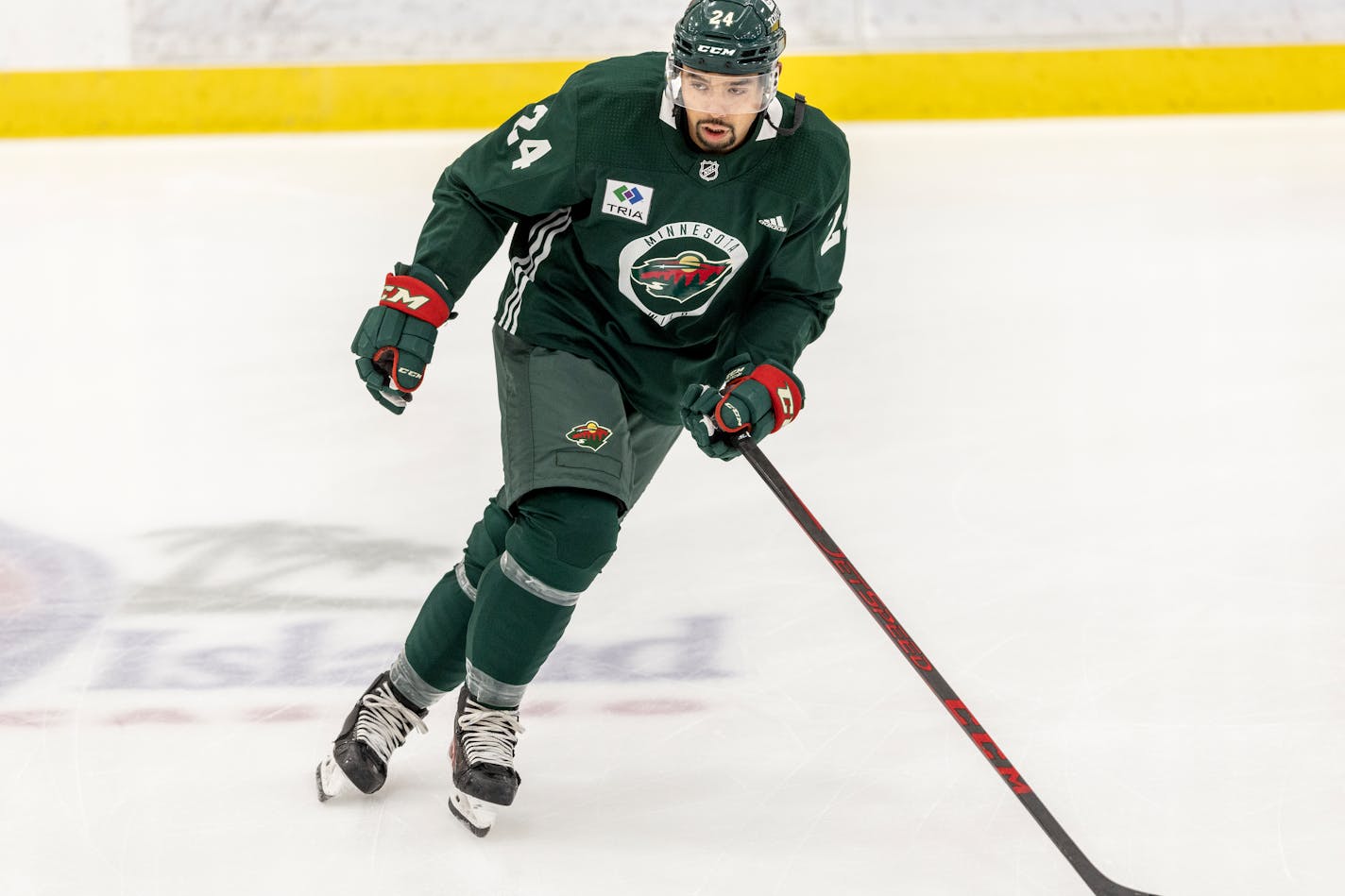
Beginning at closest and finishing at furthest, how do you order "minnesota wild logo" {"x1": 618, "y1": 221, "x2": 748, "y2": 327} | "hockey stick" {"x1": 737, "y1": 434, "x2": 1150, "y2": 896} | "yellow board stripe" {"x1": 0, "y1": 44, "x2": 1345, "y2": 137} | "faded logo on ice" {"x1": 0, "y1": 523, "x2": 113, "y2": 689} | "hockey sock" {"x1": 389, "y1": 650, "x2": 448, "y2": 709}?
"hockey stick" {"x1": 737, "y1": 434, "x2": 1150, "y2": 896} < "minnesota wild logo" {"x1": 618, "y1": 221, "x2": 748, "y2": 327} < "hockey sock" {"x1": 389, "y1": 650, "x2": 448, "y2": 709} < "faded logo on ice" {"x1": 0, "y1": 523, "x2": 113, "y2": 689} < "yellow board stripe" {"x1": 0, "y1": 44, "x2": 1345, "y2": 137}

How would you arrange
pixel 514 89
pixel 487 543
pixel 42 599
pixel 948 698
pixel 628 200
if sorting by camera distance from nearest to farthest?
1. pixel 948 698
2. pixel 628 200
3. pixel 487 543
4. pixel 42 599
5. pixel 514 89

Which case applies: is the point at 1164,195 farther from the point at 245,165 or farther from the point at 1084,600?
the point at 245,165

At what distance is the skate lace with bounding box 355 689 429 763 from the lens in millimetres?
1923

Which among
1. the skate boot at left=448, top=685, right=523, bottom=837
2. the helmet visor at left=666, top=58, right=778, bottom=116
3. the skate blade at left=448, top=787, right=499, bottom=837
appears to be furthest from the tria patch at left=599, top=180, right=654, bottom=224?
the skate blade at left=448, top=787, right=499, bottom=837

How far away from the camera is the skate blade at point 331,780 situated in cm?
189

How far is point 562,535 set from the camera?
1775 mm

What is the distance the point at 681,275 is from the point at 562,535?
35cm

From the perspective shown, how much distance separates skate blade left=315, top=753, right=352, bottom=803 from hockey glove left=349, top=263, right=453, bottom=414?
45 cm

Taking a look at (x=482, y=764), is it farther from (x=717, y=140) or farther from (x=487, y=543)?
(x=717, y=140)

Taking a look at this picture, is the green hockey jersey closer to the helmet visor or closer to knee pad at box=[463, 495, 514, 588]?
Result: the helmet visor

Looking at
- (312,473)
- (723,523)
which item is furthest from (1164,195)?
(312,473)

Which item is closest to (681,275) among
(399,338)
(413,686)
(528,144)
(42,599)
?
(528,144)

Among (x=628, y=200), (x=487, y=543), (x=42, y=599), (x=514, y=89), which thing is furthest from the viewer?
(x=514, y=89)

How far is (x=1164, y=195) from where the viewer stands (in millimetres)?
4289
